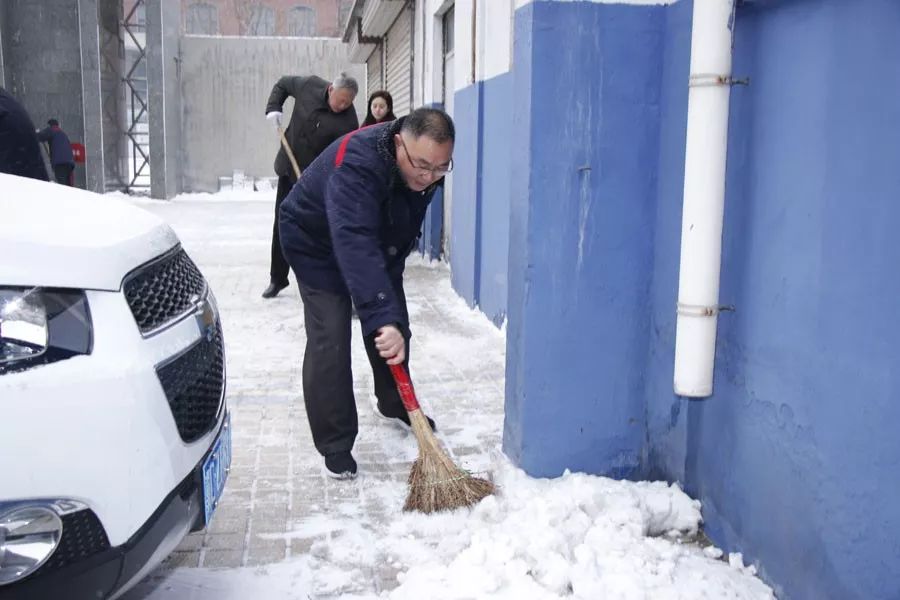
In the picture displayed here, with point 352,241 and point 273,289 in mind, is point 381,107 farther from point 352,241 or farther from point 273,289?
point 352,241

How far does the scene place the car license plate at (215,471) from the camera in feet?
8.01

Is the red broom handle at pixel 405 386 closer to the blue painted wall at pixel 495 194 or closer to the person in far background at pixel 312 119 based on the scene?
the blue painted wall at pixel 495 194

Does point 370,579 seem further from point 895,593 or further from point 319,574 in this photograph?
point 895,593

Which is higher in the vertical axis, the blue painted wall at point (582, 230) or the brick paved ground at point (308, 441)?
the blue painted wall at point (582, 230)

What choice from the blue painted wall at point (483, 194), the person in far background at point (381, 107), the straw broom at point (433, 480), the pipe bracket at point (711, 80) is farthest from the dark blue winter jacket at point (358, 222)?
the person in far background at point (381, 107)

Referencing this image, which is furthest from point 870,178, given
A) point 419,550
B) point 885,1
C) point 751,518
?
point 419,550

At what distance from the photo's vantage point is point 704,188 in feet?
9.48

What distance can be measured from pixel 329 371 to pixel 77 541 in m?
1.98

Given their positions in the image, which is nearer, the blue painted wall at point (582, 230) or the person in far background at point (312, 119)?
the blue painted wall at point (582, 230)

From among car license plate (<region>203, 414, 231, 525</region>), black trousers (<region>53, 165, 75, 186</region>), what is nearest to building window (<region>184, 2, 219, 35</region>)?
black trousers (<region>53, 165, 75, 186</region>)

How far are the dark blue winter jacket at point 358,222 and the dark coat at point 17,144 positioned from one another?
192 centimetres

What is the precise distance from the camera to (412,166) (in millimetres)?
3473

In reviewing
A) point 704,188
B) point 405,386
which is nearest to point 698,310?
point 704,188

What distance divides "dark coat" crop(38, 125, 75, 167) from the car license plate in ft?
46.0
